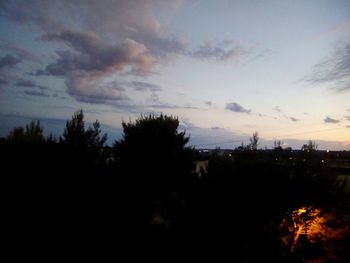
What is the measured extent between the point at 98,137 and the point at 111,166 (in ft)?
10.1

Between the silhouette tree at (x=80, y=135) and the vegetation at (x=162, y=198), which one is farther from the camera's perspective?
the silhouette tree at (x=80, y=135)

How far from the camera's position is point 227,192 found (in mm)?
15938

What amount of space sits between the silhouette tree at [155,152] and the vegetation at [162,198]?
59mm

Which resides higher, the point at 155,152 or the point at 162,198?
the point at 155,152

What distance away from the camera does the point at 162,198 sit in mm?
20688

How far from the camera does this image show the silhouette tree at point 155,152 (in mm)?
21094

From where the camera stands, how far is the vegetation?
→ 15.6 m

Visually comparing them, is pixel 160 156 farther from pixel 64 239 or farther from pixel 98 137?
pixel 64 239

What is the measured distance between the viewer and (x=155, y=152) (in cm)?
2189

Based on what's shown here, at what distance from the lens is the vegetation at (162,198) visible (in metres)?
15.6

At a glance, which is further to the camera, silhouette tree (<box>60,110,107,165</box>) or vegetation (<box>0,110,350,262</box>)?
silhouette tree (<box>60,110,107,165</box>)

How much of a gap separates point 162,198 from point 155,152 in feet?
8.89

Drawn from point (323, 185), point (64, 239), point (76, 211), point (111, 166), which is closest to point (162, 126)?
point (111, 166)

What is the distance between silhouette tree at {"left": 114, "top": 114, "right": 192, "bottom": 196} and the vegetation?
59 mm
